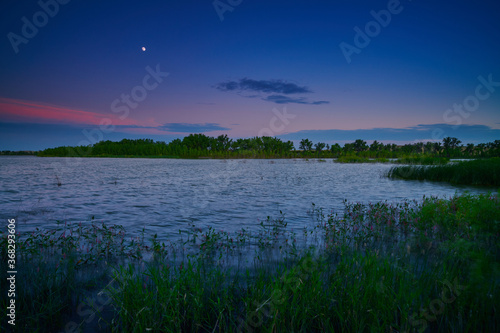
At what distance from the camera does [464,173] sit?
2978 cm

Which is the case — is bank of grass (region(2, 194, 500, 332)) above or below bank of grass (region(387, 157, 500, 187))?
below

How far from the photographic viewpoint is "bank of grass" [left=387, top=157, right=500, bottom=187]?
27.5 meters

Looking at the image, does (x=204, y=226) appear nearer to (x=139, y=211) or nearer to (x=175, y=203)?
(x=139, y=211)

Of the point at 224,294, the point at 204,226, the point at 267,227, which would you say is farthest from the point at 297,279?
the point at 204,226

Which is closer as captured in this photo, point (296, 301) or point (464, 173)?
point (296, 301)

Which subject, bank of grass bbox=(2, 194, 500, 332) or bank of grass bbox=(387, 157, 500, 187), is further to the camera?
bank of grass bbox=(387, 157, 500, 187)

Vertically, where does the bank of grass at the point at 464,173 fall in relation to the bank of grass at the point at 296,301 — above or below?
above

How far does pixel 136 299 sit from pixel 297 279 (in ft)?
10.6

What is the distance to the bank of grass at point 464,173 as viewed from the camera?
27.5m

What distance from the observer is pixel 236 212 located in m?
16.5

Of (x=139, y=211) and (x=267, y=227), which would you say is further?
(x=139, y=211)

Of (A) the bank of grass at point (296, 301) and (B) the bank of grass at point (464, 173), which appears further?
(B) the bank of grass at point (464, 173)

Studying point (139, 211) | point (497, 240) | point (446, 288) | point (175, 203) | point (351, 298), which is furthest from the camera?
point (175, 203)

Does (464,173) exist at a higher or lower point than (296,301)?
higher
